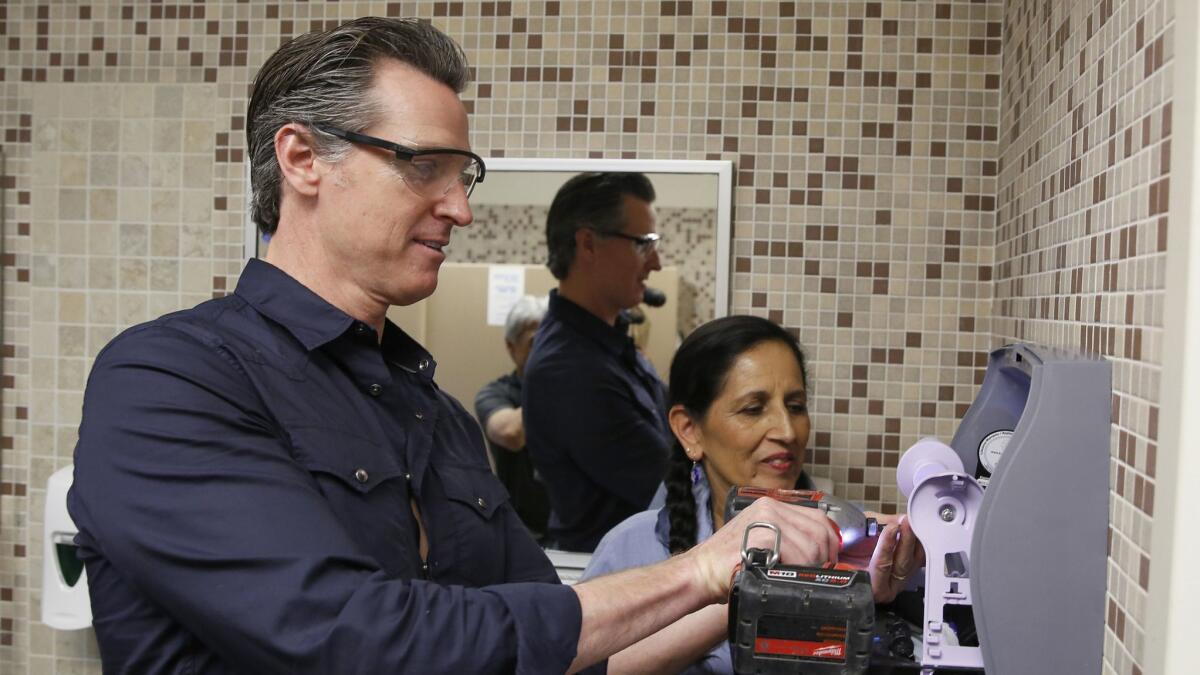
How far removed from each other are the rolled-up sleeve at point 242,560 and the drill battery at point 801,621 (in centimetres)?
17

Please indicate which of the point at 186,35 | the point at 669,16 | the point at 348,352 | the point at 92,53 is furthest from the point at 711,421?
the point at 92,53

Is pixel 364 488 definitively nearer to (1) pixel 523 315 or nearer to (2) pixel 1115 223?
(2) pixel 1115 223

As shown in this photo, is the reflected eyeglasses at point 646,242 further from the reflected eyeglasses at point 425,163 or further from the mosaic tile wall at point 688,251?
the reflected eyeglasses at point 425,163

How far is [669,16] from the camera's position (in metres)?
2.32

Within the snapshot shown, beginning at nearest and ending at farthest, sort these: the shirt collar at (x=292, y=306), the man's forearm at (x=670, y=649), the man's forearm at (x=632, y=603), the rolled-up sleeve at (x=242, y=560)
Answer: the rolled-up sleeve at (x=242, y=560), the man's forearm at (x=632, y=603), the shirt collar at (x=292, y=306), the man's forearm at (x=670, y=649)

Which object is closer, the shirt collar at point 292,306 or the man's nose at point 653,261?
the shirt collar at point 292,306

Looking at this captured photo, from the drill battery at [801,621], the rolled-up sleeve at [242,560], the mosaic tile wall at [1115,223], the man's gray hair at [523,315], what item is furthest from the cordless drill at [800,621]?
the man's gray hair at [523,315]

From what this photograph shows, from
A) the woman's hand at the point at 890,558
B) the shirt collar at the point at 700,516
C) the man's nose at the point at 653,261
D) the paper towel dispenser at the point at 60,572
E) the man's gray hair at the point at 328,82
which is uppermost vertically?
the man's gray hair at the point at 328,82

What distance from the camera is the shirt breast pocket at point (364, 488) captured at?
1134 millimetres

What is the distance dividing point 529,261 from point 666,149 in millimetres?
378

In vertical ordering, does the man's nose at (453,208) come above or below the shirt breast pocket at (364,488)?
above

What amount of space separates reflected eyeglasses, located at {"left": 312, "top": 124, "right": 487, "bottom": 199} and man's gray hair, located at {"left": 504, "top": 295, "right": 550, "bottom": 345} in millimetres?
1023

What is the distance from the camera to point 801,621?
103cm

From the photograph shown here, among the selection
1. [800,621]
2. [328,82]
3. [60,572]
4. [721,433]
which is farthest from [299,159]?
[60,572]
